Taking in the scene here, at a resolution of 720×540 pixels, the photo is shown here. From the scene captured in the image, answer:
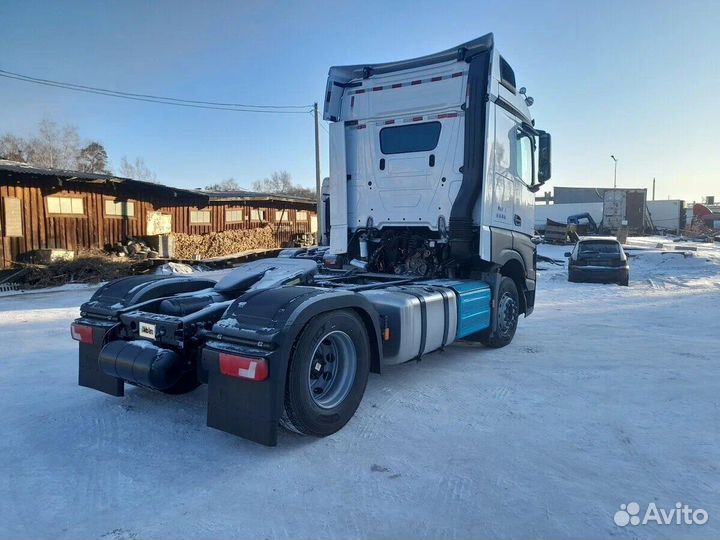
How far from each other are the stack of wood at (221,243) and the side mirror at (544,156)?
16.0 m

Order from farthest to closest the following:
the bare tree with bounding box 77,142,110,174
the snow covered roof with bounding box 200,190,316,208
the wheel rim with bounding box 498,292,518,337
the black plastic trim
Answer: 1. the bare tree with bounding box 77,142,110,174
2. the snow covered roof with bounding box 200,190,316,208
3. the wheel rim with bounding box 498,292,518,337
4. the black plastic trim

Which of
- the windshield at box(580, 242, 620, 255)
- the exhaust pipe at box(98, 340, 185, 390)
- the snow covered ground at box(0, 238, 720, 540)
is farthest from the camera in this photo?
the windshield at box(580, 242, 620, 255)

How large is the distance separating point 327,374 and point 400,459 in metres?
0.93

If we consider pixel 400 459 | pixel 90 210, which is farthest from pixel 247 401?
pixel 90 210

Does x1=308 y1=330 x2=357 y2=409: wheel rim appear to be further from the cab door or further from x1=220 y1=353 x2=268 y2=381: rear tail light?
the cab door

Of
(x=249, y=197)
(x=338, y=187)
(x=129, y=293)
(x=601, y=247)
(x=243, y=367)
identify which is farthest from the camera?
(x=249, y=197)

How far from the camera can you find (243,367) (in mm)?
3303

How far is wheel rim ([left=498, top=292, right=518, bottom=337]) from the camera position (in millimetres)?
6723

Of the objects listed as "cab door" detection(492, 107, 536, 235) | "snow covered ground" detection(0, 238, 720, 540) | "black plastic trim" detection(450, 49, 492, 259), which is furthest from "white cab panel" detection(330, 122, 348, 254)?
"snow covered ground" detection(0, 238, 720, 540)

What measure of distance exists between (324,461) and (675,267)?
794 inches

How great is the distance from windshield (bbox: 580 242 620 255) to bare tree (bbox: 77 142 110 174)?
52.1 metres

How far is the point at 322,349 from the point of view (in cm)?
397

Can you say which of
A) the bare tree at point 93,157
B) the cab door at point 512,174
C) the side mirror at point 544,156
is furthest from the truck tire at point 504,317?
the bare tree at point 93,157

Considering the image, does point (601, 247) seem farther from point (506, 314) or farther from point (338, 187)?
point (338, 187)
